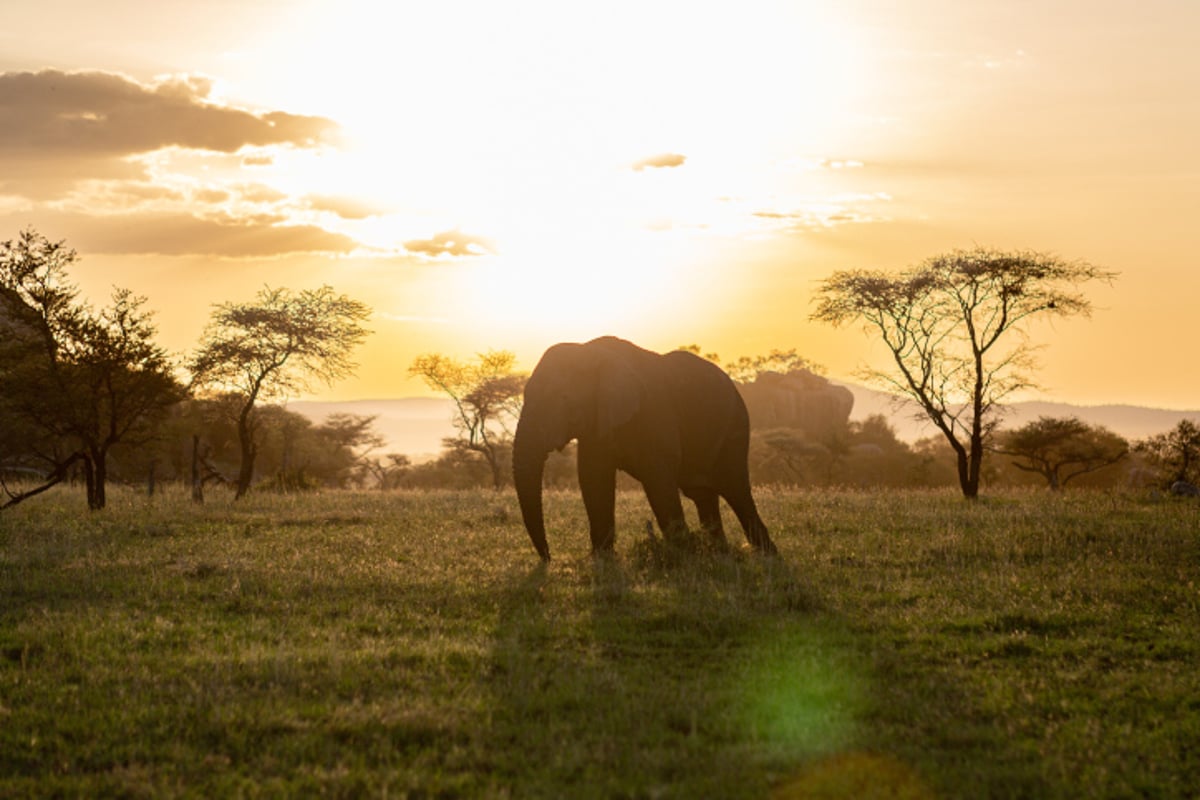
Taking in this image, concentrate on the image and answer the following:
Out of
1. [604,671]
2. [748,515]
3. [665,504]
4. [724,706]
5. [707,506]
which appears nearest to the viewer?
[724,706]

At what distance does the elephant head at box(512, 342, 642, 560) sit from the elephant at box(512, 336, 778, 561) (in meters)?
0.01

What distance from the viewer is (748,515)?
17828mm

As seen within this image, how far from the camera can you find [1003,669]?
31.2 ft

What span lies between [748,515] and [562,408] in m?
4.33

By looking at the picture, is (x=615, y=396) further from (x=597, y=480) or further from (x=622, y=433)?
(x=597, y=480)

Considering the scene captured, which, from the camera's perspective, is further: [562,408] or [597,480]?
[597,480]

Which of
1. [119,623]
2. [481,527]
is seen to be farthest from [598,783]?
[481,527]

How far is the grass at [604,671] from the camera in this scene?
686 cm

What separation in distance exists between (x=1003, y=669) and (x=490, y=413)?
52984mm

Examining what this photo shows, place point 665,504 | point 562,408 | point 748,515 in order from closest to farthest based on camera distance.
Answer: point 562,408
point 665,504
point 748,515

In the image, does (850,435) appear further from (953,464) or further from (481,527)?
(481,527)

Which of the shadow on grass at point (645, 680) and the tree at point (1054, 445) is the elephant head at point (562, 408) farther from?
the tree at point (1054, 445)

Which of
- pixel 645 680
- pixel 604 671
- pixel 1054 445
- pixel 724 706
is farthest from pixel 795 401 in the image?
pixel 724 706

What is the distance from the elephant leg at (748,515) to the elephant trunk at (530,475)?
4.09 metres
